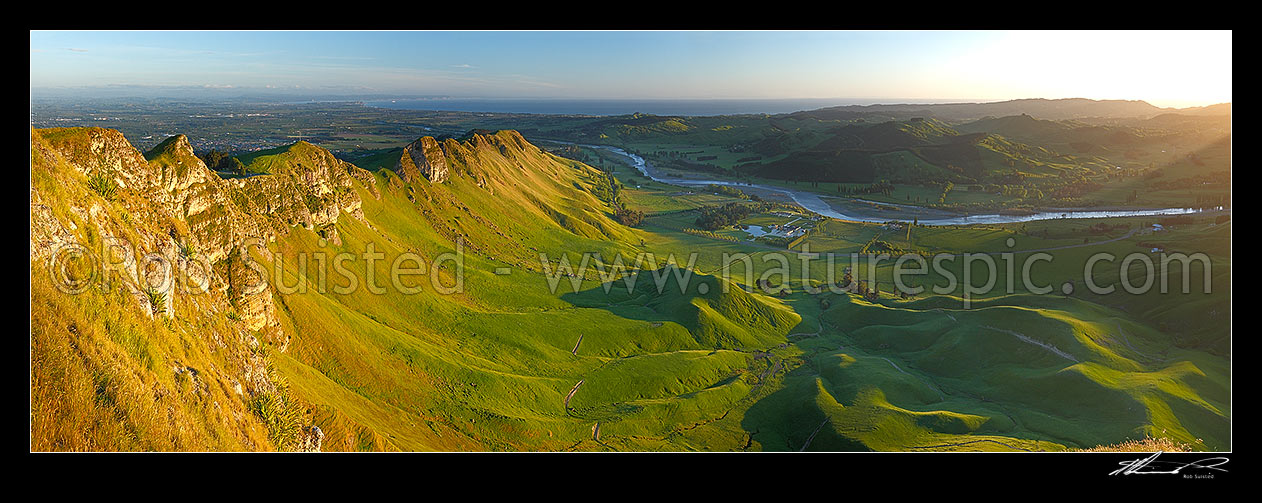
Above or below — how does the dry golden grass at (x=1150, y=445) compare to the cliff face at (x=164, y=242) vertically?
below

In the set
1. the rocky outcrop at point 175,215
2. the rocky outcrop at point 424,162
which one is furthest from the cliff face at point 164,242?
the rocky outcrop at point 424,162

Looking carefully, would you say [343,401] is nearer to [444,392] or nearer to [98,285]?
[444,392]

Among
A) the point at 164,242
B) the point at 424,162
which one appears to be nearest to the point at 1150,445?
the point at 164,242
